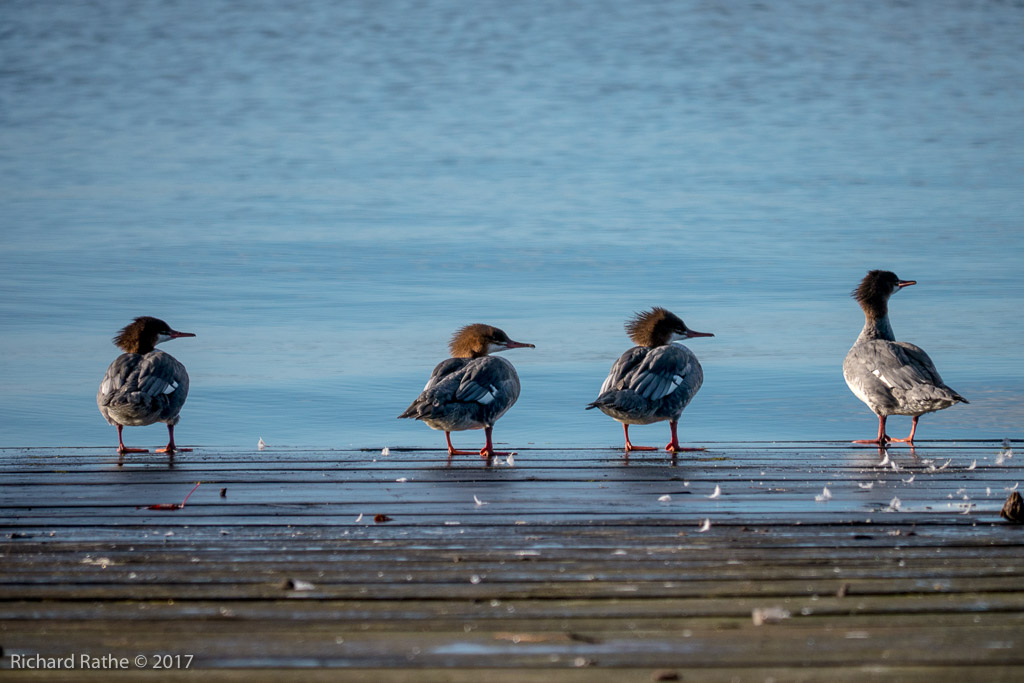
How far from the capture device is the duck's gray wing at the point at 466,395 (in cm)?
713

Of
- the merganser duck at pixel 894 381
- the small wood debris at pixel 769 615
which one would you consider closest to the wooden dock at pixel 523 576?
the small wood debris at pixel 769 615

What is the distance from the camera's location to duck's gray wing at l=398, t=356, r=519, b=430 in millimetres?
7129

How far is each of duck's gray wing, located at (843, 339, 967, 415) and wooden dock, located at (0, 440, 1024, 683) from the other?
4.92 ft

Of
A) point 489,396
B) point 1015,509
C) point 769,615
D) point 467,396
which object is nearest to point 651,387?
point 489,396

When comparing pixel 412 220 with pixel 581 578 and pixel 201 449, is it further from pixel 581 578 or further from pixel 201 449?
pixel 581 578

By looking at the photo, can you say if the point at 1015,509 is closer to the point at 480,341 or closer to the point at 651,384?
the point at 651,384

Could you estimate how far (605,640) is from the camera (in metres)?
3.08

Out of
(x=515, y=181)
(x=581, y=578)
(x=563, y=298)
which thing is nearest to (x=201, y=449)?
(x=581, y=578)

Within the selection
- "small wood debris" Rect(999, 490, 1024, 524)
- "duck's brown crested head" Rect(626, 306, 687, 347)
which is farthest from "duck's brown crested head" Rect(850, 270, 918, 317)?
"small wood debris" Rect(999, 490, 1024, 524)

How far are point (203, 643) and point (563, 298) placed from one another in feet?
47.6

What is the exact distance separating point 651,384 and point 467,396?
3.57 ft

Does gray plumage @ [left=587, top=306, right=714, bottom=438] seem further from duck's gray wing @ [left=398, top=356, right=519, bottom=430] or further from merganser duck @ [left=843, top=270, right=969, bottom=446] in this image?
merganser duck @ [left=843, top=270, right=969, bottom=446]

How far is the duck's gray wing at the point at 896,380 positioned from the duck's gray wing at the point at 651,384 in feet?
3.44

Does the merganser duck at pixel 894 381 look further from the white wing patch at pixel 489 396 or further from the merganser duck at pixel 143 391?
the merganser duck at pixel 143 391
